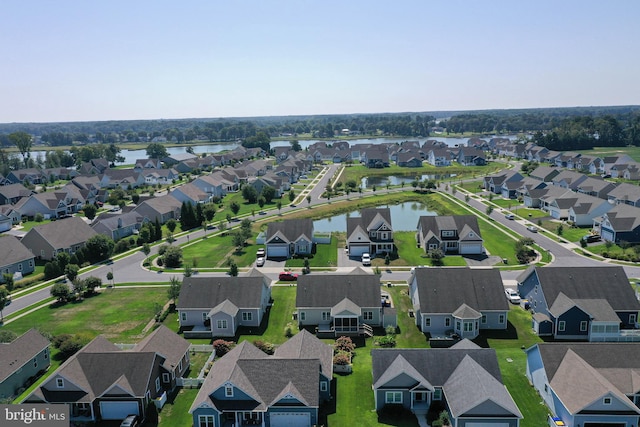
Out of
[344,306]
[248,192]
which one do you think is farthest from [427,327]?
[248,192]

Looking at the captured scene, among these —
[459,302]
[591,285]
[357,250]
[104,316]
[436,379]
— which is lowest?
[104,316]

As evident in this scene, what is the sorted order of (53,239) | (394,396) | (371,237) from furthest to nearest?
(53,239), (371,237), (394,396)

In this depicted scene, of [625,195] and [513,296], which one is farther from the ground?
[625,195]

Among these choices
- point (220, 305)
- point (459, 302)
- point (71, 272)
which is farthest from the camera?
point (71, 272)

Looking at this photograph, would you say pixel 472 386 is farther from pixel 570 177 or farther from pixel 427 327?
pixel 570 177

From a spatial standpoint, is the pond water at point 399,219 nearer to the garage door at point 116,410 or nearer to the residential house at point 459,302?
the residential house at point 459,302

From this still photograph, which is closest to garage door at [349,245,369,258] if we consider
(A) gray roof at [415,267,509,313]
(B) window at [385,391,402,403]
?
(A) gray roof at [415,267,509,313]

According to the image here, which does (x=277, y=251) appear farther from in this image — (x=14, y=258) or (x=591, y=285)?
(x=591, y=285)

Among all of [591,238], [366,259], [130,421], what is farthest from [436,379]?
[591,238]
